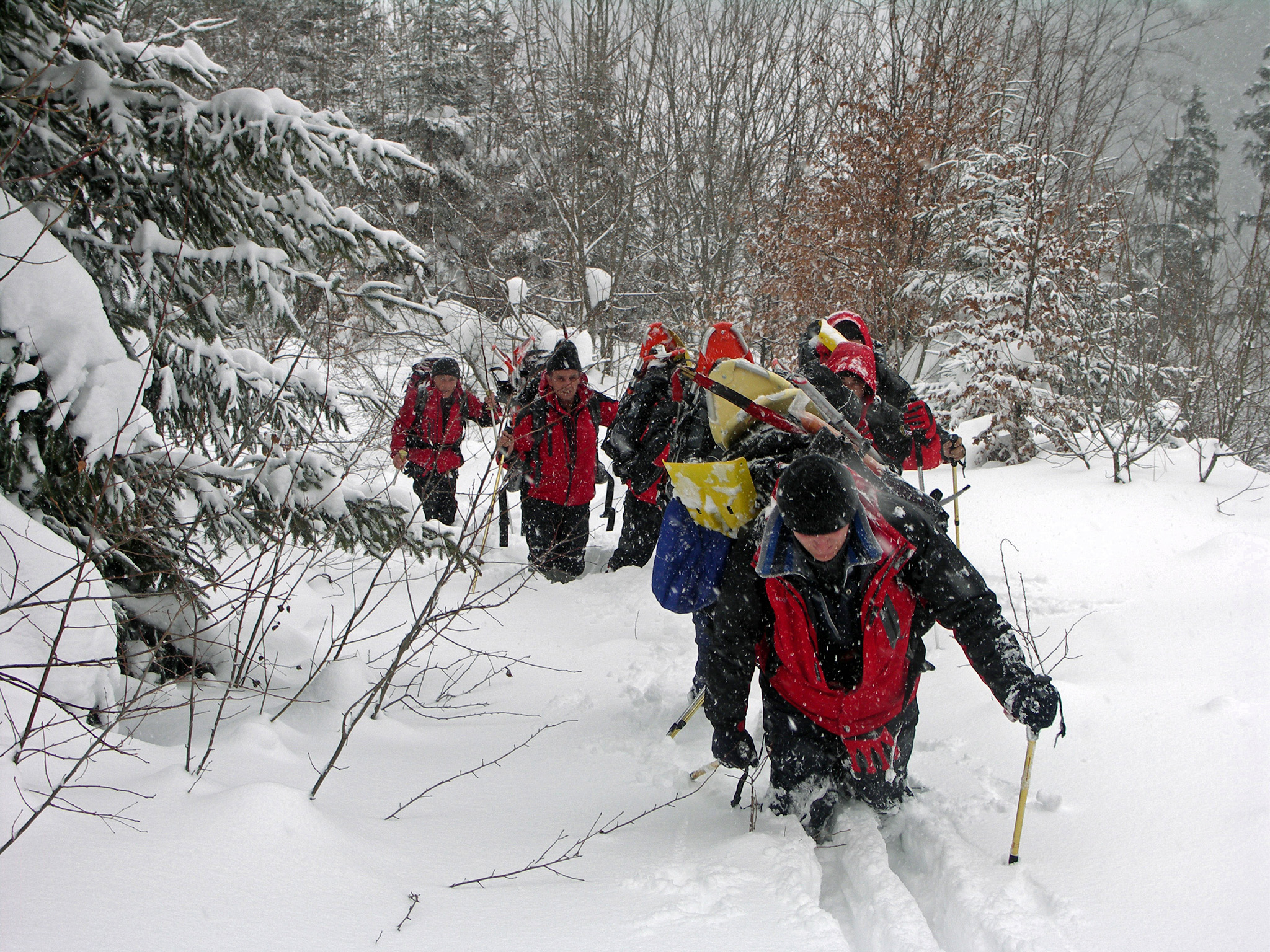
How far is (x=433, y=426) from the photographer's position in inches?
288

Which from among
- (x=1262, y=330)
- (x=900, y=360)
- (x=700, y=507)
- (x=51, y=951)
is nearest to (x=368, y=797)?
(x=51, y=951)

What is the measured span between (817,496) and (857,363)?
251 centimetres

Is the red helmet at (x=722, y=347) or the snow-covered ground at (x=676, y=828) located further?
the red helmet at (x=722, y=347)

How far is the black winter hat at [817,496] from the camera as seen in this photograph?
2.47m

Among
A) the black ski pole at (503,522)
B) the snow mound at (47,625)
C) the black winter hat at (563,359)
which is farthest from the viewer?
the black ski pole at (503,522)

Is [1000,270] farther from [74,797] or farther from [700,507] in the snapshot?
[74,797]

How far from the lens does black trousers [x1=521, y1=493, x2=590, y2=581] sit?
6.41 meters

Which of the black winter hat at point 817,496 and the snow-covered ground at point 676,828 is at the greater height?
the black winter hat at point 817,496

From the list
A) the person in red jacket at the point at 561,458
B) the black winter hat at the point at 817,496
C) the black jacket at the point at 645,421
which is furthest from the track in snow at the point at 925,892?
the person in red jacket at the point at 561,458

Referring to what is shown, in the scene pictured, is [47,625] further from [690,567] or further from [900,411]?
[900,411]

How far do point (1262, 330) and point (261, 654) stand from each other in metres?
8.55

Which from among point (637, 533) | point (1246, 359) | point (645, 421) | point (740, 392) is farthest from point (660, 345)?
point (1246, 359)

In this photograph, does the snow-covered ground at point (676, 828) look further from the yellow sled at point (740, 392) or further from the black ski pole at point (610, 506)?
the black ski pole at point (610, 506)

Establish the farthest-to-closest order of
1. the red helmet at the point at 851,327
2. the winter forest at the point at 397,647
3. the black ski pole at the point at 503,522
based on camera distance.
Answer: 1. the black ski pole at the point at 503,522
2. the red helmet at the point at 851,327
3. the winter forest at the point at 397,647
